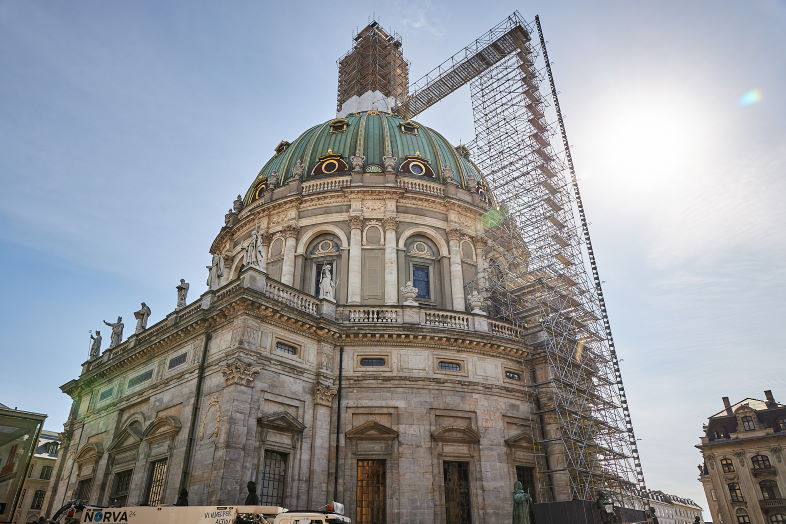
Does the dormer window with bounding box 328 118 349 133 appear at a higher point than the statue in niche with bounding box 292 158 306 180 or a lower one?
higher

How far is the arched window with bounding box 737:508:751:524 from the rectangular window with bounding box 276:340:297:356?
50189 millimetres

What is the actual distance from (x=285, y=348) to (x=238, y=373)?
286 cm

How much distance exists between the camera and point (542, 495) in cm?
2470

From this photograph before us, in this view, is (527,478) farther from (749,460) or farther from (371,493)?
(749,460)

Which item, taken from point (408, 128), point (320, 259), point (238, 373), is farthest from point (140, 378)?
point (408, 128)

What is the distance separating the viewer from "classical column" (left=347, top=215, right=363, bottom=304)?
2902 cm

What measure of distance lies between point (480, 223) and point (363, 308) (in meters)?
11.3

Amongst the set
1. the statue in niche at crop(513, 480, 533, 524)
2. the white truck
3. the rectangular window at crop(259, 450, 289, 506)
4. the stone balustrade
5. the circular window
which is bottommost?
the white truck

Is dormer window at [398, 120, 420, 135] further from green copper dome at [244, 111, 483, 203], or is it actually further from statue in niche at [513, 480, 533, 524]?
statue in niche at [513, 480, 533, 524]

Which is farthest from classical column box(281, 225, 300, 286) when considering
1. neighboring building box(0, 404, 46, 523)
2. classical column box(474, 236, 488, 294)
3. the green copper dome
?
neighboring building box(0, 404, 46, 523)

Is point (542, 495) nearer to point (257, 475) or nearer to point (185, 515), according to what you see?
point (257, 475)

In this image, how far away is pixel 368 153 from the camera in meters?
35.9

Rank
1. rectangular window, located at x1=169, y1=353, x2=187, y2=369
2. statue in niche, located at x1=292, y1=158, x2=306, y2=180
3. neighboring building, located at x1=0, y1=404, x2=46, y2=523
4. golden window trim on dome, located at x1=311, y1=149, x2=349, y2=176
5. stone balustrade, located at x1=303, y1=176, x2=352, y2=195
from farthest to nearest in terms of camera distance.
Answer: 1. golden window trim on dome, located at x1=311, y1=149, x2=349, y2=176
2. statue in niche, located at x1=292, y1=158, x2=306, y2=180
3. stone balustrade, located at x1=303, y1=176, x2=352, y2=195
4. rectangular window, located at x1=169, y1=353, x2=187, y2=369
5. neighboring building, located at x1=0, y1=404, x2=46, y2=523

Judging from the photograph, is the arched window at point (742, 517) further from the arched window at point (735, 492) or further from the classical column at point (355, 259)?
the classical column at point (355, 259)
